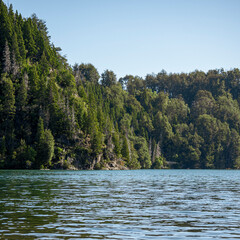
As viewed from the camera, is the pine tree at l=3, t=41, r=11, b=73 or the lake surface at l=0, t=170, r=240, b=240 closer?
the lake surface at l=0, t=170, r=240, b=240

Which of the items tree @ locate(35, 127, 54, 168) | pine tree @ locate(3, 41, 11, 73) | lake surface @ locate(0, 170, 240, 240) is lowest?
lake surface @ locate(0, 170, 240, 240)

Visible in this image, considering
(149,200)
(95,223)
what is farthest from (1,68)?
(95,223)

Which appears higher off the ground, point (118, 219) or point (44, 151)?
point (44, 151)

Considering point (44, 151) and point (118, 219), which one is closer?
point (118, 219)

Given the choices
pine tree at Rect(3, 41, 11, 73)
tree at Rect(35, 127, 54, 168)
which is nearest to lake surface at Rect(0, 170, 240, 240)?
tree at Rect(35, 127, 54, 168)

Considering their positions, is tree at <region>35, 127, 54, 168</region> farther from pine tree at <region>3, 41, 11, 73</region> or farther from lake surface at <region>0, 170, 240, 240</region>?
lake surface at <region>0, 170, 240, 240</region>

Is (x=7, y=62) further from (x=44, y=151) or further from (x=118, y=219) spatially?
(x=118, y=219)

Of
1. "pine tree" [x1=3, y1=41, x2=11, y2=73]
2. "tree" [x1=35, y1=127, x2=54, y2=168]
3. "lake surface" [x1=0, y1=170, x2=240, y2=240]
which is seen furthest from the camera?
"pine tree" [x1=3, y1=41, x2=11, y2=73]

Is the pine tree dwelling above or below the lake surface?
above

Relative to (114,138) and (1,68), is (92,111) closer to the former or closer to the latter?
(114,138)

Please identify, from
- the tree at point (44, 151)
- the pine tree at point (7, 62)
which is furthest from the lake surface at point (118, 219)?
the pine tree at point (7, 62)

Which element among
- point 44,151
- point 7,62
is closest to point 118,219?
point 44,151

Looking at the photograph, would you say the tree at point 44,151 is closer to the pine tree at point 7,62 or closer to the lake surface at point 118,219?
the pine tree at point 7,62

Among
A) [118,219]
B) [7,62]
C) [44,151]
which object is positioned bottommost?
[118,219]
